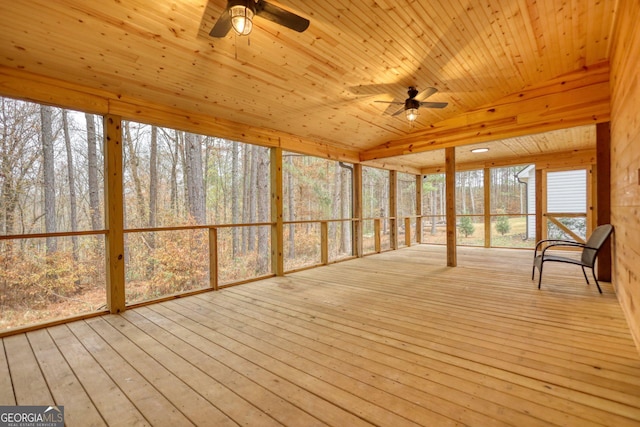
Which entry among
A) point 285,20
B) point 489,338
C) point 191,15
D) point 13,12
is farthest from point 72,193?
point 489,338

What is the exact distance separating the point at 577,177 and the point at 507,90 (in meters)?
5.80

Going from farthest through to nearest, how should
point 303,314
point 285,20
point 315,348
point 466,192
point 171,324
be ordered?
point 466,192, point 303,314, point 171,324, point 315,348, point 285,20

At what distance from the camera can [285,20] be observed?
6.51 ft

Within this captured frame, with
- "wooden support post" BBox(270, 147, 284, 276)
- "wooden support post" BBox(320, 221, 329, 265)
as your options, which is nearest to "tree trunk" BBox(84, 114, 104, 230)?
"wooden support post" BBox(270, 147, 284, 276)

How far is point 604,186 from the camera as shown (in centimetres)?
389

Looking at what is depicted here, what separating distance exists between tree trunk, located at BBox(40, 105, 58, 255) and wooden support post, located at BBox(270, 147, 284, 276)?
534 centimetres

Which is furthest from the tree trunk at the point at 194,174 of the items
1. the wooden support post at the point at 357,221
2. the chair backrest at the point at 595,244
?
the chair backrest at the point at 595,244

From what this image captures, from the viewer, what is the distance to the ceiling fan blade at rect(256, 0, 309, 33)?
1863mm

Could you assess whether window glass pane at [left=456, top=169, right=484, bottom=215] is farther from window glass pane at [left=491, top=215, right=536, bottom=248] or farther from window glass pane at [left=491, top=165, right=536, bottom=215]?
window glass pane at [left=491, top=215, right=536, bottom=248]

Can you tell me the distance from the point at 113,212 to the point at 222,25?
7.94 ft

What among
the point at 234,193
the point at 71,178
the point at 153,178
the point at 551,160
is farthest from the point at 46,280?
the point at 551,160

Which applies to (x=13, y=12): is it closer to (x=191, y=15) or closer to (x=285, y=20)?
(x=191, y=15)

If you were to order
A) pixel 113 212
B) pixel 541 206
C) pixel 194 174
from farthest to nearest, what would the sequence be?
1. pixel 194 174
2. pixel 541 206
3. pixel 113 212

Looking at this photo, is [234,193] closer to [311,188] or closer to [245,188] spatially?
[245,188]
